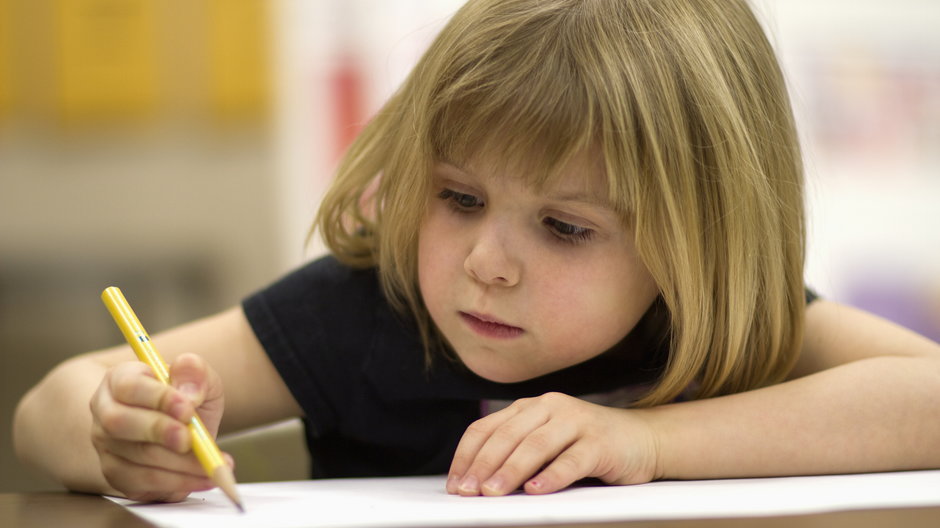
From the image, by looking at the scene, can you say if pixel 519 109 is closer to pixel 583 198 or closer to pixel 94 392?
pixel 583 198

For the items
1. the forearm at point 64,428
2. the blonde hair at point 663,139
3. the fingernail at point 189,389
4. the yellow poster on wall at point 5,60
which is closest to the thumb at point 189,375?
the fingernail at point 189,389

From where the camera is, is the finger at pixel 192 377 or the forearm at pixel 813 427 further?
the forearm at pixel 813 427

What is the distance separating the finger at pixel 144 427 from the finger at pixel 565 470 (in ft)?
0.64

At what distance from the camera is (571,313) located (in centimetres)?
66

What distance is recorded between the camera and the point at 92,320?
2666 millimetres

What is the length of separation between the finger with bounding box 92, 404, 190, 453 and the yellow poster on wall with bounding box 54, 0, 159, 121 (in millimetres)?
2179

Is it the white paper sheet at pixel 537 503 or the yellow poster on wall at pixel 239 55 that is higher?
the yellow poster on wall at pixel 239 55

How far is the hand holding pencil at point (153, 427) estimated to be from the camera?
1.71ft

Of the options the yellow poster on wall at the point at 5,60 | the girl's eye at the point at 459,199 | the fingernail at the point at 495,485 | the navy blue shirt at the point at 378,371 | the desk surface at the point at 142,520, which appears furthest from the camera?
the yellow poster on wall at the point at 5,60

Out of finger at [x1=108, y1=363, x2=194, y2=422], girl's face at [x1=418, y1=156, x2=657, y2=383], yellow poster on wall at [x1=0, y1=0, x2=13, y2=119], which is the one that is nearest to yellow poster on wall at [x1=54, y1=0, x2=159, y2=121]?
yellow poster on wall at [x1=0, y1=0, x2=13, y2=119]

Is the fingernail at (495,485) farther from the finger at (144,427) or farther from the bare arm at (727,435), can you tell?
the finger at (144,427)

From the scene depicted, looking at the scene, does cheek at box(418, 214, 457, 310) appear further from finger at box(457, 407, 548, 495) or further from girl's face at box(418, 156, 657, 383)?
finger at box(457, 407, 548, 495)

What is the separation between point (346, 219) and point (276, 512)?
38 centimetres

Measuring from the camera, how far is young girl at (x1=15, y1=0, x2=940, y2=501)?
0.62 m
